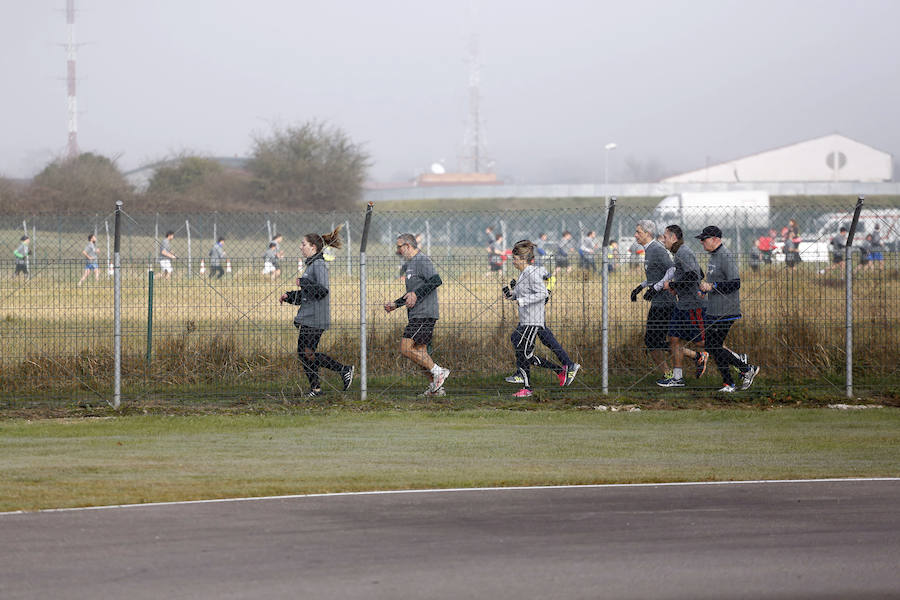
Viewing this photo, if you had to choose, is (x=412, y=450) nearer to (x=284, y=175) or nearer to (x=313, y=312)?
(x=313, y=312)

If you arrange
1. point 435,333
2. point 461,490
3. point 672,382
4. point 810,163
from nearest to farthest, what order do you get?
1. point 461,490
2. point 672,382
3. point 435,333
4. point 810,163

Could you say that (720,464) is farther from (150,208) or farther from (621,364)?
(150,208)

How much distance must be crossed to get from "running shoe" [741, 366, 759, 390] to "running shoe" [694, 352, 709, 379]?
0.49 metres

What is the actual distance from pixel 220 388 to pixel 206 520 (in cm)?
593

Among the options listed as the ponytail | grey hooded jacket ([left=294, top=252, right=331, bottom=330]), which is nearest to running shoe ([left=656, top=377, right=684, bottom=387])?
grey hooded jacket ([left=294, top=252, right=331, bottom=330])

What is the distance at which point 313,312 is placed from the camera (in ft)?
39.6

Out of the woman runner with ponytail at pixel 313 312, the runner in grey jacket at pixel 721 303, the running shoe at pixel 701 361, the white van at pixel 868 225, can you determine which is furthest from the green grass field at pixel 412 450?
the white van at pixel 868 225

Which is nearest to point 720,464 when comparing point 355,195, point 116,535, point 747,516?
point 747,516

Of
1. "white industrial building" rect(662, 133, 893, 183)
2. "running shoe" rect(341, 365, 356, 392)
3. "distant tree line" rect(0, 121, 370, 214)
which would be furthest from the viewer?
"white industrial building" rect(662, 133, 893, 183)

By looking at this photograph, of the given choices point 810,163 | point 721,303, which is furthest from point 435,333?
point 810,163

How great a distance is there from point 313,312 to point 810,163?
260 ft

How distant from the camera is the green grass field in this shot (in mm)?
8148

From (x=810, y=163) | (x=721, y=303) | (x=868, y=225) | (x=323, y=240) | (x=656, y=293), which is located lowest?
(x=721, y=303)

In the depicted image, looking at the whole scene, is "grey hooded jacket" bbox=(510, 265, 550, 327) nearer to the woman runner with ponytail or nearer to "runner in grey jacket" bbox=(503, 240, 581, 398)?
"runner in grey jacket" bbox=(503, 240, 581, 398)
